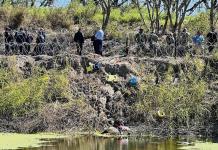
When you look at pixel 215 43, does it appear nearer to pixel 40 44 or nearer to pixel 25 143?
pixel 40 44

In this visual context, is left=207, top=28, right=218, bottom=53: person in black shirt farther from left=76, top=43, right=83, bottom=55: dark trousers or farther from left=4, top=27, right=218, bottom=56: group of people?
left=76, top=43, right=83, bottom=55: dark trousers

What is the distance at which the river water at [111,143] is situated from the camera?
1022 inches

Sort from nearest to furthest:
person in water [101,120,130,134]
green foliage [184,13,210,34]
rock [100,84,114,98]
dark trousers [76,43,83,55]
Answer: person in water [101,120,130,134], rock [100,84,114,98], dark trousers [76,43,83,55], green foliage [184,13,210,34]

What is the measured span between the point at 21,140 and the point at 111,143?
10.8ft

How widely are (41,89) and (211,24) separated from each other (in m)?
11.7

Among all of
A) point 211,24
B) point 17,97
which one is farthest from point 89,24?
point 17,97

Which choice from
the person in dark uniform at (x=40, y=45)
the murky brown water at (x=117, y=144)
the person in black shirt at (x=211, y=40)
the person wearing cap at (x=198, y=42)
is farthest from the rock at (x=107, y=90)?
the person in black shirt at (x=211, y=40)

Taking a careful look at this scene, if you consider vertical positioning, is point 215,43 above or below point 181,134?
above

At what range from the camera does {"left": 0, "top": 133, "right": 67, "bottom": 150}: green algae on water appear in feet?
85.7

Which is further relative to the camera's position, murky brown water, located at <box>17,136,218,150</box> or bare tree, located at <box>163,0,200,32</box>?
bare tree, located at <box>163,0,200,32</box>

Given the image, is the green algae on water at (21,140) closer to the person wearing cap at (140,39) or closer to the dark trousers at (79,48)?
the dark trousers at (79,48)

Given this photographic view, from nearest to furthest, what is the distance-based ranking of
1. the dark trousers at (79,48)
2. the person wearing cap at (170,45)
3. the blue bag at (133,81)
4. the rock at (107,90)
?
the rock at (107,90)
the blue bag at (133,81)
the dark trousers at (79,48)
the person wearing cap at (170,45)

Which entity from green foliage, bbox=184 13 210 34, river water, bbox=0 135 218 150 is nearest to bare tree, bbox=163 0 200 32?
green foliage, bbox=184 13 210 34

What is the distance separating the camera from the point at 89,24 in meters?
46.4
